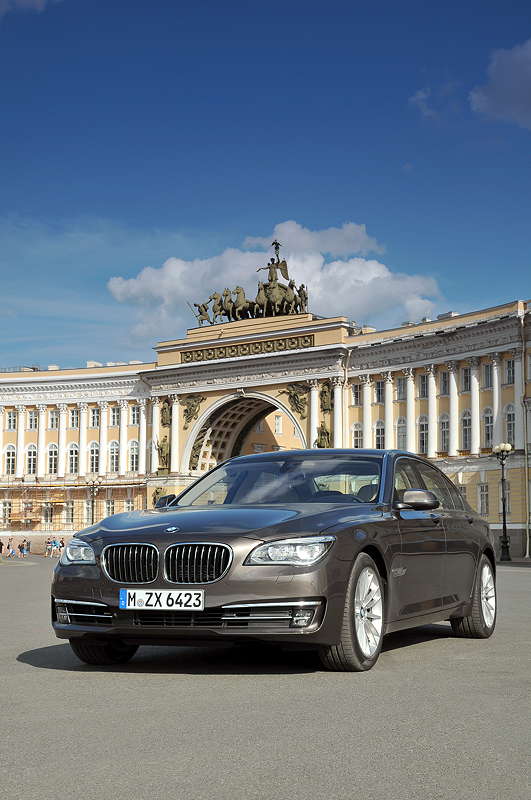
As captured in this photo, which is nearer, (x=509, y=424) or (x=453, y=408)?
(x=509, y=424)

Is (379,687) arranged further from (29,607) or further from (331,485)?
(29,607)

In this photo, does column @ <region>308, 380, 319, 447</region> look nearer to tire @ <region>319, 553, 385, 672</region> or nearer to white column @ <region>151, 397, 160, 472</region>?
white column @ <region>151, 397, 160, 472</region>

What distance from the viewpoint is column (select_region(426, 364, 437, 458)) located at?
61.2m

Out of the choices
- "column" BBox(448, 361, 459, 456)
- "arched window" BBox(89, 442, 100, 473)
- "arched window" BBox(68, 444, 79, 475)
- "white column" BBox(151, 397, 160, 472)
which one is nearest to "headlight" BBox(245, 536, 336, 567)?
"column" BBox(448, 361, 459, 456)

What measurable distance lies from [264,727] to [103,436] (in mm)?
75589

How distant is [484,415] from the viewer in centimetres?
5816

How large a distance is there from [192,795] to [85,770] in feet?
2.06

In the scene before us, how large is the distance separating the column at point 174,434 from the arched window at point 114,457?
6.03m

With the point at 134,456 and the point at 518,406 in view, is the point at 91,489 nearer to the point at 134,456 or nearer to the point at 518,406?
the point at 134,456

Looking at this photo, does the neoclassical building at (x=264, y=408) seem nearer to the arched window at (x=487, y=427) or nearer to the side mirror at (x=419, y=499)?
the arched window at (x=487, y=427)

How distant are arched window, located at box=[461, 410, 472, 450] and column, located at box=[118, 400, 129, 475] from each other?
2814cm

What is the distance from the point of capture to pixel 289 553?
7.27 metres

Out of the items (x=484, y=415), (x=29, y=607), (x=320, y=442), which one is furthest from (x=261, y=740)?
(x=320, y=442)

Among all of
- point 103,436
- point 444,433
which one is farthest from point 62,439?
point 444,433
